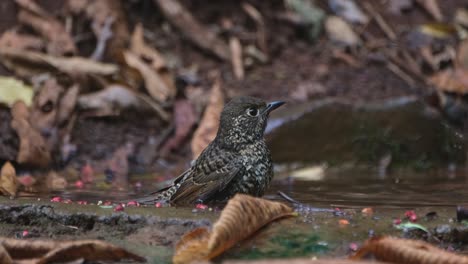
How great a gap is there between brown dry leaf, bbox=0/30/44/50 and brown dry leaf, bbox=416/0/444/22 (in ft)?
18.1

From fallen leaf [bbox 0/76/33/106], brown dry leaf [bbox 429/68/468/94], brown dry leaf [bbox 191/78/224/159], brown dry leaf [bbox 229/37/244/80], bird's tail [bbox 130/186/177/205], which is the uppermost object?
brown dry leaf [bbox 229/37/244/80]

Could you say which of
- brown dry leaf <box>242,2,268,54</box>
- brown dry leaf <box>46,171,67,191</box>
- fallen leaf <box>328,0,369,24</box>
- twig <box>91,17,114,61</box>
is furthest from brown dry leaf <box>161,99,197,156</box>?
fallen leaf <box>328,0,369,24</box>

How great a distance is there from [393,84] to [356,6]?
2.17 m

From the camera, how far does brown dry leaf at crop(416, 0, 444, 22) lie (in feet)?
40.2

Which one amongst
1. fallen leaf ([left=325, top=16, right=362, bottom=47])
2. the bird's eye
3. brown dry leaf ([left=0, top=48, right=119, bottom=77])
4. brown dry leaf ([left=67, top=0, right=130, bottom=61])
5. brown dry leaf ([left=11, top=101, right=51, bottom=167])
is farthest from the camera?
fallen leaf ([left=325, top=16, right=362, bottom=47])

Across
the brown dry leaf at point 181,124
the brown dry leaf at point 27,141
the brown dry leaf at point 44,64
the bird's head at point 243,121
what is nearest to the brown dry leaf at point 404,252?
the bird's head at point 243,121

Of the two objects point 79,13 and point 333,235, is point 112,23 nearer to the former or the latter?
point 79,13

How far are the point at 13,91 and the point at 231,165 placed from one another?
3890 mm

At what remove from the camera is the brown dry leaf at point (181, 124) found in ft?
29.9

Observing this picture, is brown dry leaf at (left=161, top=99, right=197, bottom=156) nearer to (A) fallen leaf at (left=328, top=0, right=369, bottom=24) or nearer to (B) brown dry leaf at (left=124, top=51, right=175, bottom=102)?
(B) brown dry leaf at (left=124, top=51, right=175, bottom=102)

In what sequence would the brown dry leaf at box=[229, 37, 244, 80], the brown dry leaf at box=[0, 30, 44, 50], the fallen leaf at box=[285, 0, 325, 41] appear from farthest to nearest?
the fallen leaf at box=[285, 0, 325, 41] → the brown dry leaf at box=[229, 37, 244, 80] → the brown dry leaf at box=[0, 30, 44, 50]

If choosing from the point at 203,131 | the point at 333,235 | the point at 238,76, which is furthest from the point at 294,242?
the point at 238,76

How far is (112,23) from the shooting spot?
1052 centimetres

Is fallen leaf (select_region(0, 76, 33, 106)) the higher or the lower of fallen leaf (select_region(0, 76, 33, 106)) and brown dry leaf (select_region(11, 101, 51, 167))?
the higher
